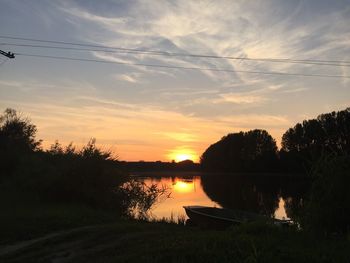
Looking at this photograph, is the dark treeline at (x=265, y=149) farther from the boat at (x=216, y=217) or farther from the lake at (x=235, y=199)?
the boat at (x=216, y=217)

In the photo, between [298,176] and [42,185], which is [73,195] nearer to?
[42,185]

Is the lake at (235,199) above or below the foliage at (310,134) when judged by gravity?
below

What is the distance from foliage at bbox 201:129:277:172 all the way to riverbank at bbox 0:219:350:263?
113 metres

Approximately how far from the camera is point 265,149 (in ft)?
417

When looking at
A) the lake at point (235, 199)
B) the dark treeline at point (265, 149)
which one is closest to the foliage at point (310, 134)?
the dark treeline at point (265, 149)

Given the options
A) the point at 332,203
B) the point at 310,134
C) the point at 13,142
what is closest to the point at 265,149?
the point at 310,134

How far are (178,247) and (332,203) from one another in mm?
4385

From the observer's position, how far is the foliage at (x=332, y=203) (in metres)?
11.8

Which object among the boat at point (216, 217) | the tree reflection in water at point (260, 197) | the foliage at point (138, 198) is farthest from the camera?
the foliage at point (138, 198)

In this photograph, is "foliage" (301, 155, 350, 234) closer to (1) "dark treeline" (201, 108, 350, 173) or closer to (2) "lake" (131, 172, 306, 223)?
(2) "lake" (131, 172, 306, 223)

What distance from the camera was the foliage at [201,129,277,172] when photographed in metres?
125

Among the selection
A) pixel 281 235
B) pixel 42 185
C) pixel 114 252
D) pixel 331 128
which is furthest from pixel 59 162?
pixel 331 128

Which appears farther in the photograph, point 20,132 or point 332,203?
point 20,132

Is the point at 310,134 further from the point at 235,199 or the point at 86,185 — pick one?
the point at 86,185
